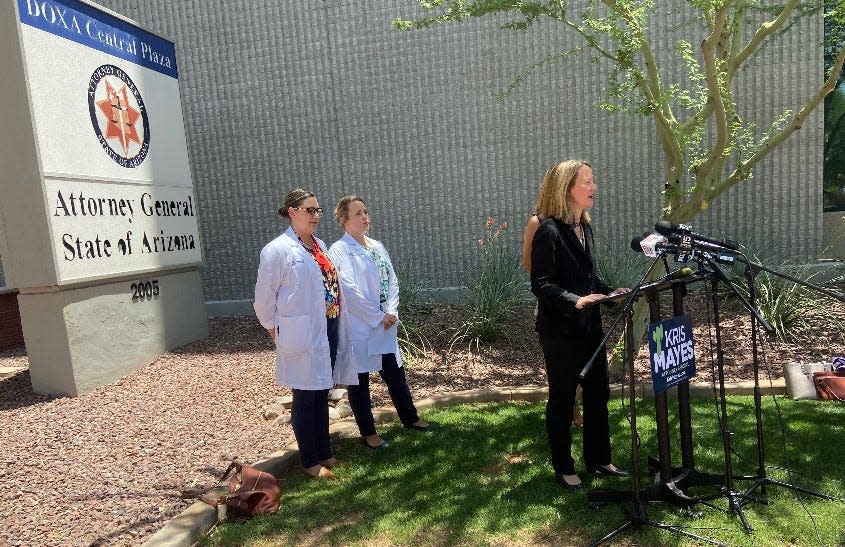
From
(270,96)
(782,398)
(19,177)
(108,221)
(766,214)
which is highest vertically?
(270,96)

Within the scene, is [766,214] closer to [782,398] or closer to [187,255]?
[782,398]

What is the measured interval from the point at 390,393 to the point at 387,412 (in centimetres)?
59

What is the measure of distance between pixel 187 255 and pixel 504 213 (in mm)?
4470

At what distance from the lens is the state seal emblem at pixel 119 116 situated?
646cm

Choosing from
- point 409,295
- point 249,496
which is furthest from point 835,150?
point 249,496

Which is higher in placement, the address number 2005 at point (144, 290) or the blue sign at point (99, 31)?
the blue sign at point (99, 31)

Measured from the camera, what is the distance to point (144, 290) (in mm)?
6992

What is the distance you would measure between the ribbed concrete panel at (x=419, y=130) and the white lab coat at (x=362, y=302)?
457cm

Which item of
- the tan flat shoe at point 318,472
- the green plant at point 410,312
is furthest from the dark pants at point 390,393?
the green plant at point 410,312

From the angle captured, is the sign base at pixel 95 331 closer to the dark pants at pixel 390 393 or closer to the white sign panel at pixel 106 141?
the white sign panel at pixel 106 141

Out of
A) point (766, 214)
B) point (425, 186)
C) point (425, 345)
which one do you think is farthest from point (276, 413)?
point (766, 214)

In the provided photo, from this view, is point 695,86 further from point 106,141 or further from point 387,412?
point 106,141

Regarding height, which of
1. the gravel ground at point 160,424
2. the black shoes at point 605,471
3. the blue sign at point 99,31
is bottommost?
the black shoes at point 605,471

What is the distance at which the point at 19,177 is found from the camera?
567 cm
